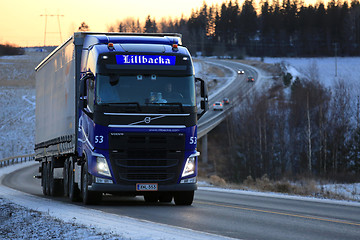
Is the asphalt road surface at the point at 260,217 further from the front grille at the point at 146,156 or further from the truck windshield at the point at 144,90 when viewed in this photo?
the truck windshield at the point at 144,90

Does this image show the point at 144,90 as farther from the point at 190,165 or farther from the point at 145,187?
the point at 145,187

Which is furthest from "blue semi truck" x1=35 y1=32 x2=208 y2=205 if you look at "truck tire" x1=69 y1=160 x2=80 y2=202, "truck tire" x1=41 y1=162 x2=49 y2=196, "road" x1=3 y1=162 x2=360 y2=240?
"truck tire" x1=41 y1=162 x2=49 y2=196

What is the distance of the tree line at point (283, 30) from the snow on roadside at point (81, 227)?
145 m

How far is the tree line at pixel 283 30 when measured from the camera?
6570 inches

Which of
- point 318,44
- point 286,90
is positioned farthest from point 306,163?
point 318,44

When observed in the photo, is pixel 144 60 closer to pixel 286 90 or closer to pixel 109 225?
pixel 109 225

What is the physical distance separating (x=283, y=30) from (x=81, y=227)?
17094 cm

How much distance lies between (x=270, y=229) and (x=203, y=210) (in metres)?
4.33

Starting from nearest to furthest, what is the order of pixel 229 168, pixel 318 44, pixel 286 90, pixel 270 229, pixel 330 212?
pixel 270 229, pixel 330 212, pixel 229 168, pixel 286 90, pixel 318 44

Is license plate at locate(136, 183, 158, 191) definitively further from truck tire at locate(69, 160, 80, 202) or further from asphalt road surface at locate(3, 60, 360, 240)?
truck tire at locate(69, 160, 80, 202)

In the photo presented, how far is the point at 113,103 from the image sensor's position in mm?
15820

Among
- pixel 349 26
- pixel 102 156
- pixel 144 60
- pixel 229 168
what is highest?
pixel 349 26

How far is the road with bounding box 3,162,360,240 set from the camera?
11.4 m

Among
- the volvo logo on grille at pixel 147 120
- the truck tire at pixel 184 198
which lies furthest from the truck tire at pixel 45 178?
the volvo logo on grille at pixel 147 120
